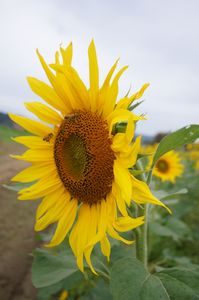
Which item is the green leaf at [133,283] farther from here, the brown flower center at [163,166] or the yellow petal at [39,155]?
the brown flower center at [163,166]

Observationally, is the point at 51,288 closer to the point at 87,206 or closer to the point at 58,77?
the point at 87,206

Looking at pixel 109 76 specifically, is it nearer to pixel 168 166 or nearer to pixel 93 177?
pixel 93 177

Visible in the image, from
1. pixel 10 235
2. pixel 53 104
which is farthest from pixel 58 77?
pixel 10 235

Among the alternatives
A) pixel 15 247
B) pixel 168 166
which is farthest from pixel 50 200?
pixel 168 166

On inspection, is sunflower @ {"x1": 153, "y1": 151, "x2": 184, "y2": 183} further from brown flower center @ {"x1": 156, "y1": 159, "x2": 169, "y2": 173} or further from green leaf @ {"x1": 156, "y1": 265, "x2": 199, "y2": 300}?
green leaf @ {"x1": 156, "y1": 265, "x2": 199, "y2": 300}

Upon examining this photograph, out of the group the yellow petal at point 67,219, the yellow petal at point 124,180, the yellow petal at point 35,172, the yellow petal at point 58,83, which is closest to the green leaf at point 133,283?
the yellow petal at point 124,180

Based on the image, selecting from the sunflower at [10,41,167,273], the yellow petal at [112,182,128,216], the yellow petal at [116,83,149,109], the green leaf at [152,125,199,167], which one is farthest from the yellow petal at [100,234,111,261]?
the yellow petal at [116,83,149,109]
